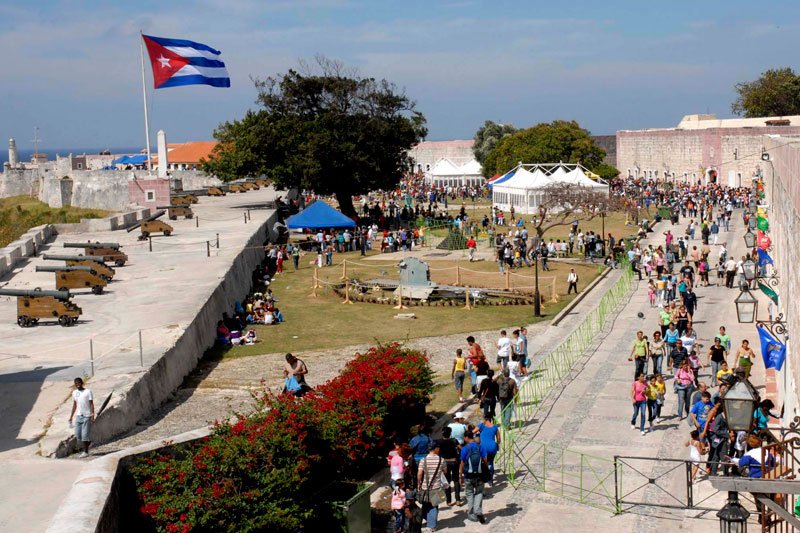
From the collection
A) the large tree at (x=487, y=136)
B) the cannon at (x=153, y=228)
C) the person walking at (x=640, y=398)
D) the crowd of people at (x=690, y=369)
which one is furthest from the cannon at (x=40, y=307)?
the large tree at (x=487, y=136)

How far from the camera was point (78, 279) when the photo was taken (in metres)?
28.7

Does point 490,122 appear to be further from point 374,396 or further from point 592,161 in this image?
point 374,396

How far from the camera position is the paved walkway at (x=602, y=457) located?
12.2 metres

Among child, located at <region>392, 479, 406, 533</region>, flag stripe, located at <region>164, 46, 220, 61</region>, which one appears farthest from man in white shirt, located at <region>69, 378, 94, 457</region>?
flag stripe, located at <region>164, 46, 220, 61</region>

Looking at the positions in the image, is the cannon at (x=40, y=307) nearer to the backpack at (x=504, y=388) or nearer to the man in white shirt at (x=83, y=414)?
the man in white shirt at (x=83, y=414)

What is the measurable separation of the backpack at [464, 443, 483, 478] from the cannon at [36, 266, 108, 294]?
18.9m

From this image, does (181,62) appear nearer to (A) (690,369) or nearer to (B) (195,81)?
(B) (195,81)

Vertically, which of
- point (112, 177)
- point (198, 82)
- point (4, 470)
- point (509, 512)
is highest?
point (198, 82)

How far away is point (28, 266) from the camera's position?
34.0 meters

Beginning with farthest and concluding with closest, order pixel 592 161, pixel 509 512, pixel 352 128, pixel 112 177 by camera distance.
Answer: pixel 592 161 < pixel 112 177 < pixel 352 128 < pixel 509 512

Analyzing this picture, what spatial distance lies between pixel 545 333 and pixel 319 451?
14.1m

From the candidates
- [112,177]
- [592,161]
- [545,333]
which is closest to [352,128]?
[112,177]

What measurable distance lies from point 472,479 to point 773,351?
231 inches

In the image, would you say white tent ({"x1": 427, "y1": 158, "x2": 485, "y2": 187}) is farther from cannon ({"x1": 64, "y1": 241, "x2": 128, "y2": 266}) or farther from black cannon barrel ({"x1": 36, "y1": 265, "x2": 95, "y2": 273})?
black cannon barrel ({"x1": 36, "y1": 265, "x2": 95, "y2": 273})
